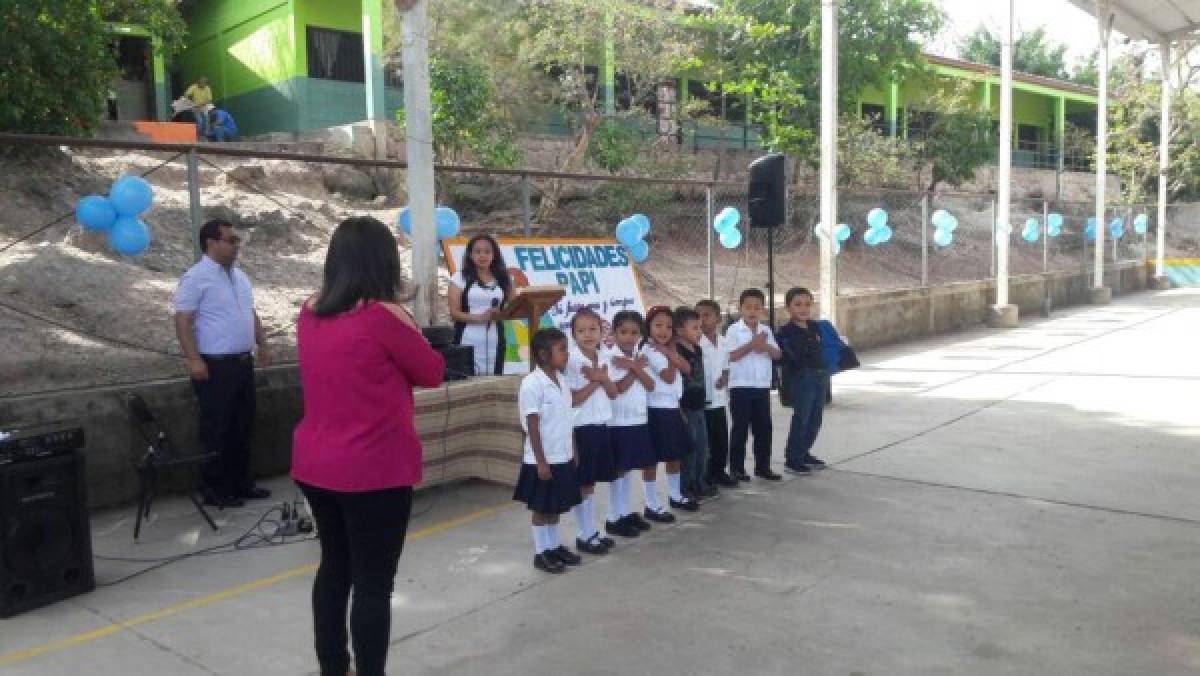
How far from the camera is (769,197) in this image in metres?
8.52

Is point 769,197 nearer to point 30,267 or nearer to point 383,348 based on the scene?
point 383,348

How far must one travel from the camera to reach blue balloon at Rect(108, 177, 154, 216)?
20.4 feet

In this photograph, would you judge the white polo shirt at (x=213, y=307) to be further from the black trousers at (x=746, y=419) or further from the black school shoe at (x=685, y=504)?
the black trousers at (x=746, y=419)

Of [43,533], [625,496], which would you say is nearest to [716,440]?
[625,496]

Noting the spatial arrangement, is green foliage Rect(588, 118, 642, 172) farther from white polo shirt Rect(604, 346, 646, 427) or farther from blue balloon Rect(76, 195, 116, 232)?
white polo shirt Rect(604, 346, 646, 427)

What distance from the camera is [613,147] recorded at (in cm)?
1672

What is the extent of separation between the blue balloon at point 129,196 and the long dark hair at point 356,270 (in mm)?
3835

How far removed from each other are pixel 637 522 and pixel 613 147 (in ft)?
40.0

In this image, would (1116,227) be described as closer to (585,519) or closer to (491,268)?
(491,268)

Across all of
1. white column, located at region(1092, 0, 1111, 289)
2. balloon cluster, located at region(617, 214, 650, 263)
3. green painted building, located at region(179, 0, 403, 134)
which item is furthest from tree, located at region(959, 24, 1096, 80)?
balloon cluster, located at region(617, 214, 650, 263)

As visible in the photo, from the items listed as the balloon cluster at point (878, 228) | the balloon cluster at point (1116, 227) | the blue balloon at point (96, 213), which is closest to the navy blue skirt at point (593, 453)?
the blue balloon at point (96, 213)

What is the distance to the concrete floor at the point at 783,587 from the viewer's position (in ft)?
12.3

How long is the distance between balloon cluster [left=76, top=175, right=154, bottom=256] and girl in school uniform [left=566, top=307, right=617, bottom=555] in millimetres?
3269

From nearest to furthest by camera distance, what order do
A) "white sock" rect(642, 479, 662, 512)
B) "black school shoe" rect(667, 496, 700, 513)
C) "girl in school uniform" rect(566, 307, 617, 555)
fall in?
"girl in school uniform" rect(566, 307, 617, 555), "white sock" rect(642, 479, 662, 512), "black school shoe" rect(667, 496, 700, 513)
